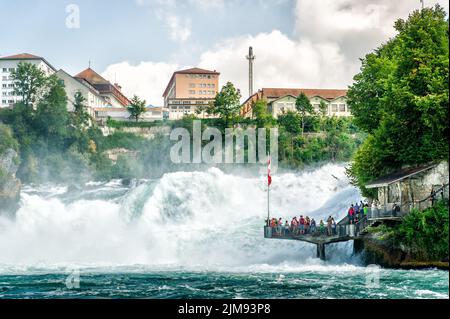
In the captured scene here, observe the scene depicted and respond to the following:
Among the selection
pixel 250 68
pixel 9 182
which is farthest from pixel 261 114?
pixel 9 182

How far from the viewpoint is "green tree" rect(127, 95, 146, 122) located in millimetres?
94438

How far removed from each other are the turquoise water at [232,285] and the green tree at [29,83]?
196 feet

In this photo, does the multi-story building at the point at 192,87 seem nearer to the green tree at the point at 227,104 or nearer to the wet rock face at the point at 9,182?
the green tree at the point at 227,104

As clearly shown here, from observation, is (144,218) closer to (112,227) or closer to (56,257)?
(112,227)

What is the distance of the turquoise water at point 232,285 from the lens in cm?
2145

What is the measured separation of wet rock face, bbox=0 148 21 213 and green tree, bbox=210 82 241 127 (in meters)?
28.1

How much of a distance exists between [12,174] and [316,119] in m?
42.1

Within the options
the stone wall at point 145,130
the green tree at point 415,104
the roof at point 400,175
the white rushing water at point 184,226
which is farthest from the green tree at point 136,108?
the roof at point 400,175

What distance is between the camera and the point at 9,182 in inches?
2569

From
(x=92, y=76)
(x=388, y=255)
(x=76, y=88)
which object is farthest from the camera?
(x=92, y=76)

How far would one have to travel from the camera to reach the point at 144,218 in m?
43.7

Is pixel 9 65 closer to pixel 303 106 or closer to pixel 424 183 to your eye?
pixel 303 106

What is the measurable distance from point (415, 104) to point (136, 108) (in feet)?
227
